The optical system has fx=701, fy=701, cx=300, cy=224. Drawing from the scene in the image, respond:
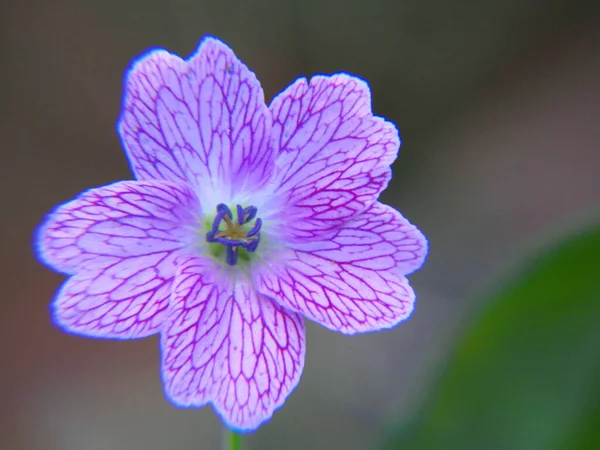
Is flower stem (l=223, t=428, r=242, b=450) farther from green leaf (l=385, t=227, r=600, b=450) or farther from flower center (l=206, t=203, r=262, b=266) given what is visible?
green leaf (l=385, t=227, r=600, b=450)

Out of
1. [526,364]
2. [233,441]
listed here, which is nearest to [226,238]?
[233,441]

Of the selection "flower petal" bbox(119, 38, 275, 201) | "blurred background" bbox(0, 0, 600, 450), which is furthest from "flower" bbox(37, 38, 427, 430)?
"blurred background" bbox(0, 0, 600, 450)

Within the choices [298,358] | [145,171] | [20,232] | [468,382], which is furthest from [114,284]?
[20,232]

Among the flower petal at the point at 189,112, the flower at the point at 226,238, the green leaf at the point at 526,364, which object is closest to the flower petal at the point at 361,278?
the flower at the point at 226,238

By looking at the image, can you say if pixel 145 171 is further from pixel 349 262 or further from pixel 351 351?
pixel 351 351

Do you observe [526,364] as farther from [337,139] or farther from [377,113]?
[377,113]

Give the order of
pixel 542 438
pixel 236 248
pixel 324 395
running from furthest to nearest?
1. pixel 324 395
2. pixel 542 438
3. pixel 236 248
